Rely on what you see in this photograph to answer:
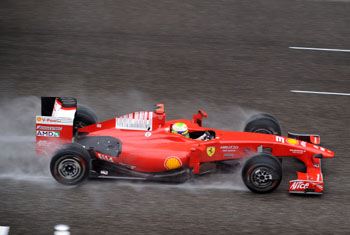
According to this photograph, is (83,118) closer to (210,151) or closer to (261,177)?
(210,151)

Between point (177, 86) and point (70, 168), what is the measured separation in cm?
488

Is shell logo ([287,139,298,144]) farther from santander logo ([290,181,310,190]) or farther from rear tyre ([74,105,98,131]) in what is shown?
rear tyre ([74,105,98,131])

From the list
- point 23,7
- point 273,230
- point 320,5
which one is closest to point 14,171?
point 273,230

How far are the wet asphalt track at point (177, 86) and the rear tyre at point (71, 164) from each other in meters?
0.23

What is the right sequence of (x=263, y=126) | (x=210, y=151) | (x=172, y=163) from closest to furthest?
(x=172, y=163) → (x=210, y=151) → (x=263, y=126)

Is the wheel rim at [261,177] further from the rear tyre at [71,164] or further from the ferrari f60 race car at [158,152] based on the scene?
the rear tyre at [71,164]

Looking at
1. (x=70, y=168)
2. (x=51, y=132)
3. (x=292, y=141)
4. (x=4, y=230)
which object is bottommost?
(x=4, y=230)

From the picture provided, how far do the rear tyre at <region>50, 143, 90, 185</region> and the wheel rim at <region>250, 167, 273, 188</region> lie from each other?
2706 mm

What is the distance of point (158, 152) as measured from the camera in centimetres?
844

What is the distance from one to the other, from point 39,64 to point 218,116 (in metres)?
5.16

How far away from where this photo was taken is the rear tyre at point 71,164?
320 inches

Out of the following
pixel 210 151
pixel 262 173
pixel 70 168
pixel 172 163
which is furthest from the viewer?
pixel 210 151

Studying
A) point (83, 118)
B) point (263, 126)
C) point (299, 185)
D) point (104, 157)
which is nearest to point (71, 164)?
point (104, 157)

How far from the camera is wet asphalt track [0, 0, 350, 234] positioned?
779 centimetres
